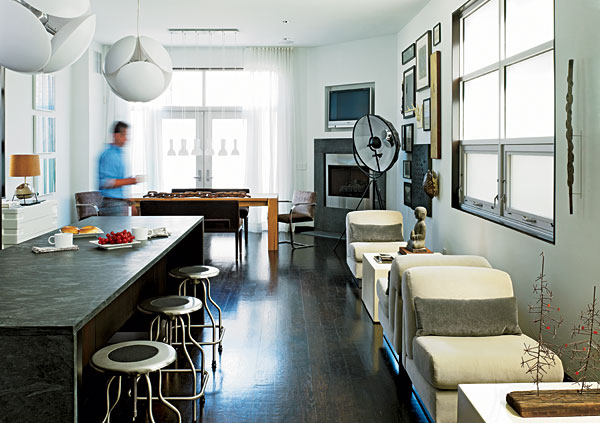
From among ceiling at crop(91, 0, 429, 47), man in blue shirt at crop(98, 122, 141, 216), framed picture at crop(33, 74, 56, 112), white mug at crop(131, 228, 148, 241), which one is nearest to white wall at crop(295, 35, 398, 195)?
ceiling at crop(91, 0, 429, 47)

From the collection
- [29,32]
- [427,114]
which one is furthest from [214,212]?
[29,32]

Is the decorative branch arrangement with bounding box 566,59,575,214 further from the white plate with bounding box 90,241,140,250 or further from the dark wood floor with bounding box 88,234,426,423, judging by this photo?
the white plate with bounding box 90,241,140,250

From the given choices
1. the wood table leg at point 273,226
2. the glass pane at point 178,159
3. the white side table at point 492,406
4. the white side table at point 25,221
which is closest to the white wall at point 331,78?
the glass pane at point 178,159

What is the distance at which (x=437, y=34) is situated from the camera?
22.0 ft

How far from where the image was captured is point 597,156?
315 cm

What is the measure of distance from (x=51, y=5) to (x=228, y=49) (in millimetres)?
8432

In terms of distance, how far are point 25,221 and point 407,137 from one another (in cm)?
478

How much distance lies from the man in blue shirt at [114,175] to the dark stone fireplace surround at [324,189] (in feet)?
14.0

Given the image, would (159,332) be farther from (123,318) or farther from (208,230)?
(208,230)

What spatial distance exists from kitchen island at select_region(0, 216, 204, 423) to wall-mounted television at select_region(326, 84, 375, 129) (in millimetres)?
6759

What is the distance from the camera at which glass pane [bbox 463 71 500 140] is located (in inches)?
203

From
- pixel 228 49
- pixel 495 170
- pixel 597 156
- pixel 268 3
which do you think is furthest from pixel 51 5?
pixel 228 49

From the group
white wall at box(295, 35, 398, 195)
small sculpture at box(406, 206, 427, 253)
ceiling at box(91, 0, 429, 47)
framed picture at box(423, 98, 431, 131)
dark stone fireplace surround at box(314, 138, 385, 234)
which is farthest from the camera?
dark stone fireplace surround at box(314, 138, 385, 234)

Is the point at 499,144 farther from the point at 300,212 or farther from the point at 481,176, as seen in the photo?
the point at 300,212
